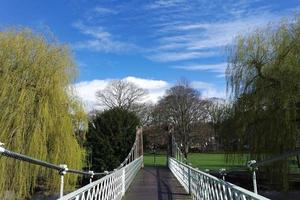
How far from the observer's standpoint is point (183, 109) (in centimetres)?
6081

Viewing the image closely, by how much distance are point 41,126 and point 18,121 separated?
1.06 meters

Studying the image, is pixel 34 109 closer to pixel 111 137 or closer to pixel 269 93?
pixel 269 93

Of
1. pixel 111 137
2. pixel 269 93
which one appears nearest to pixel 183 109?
pixel 111 137

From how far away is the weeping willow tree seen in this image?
1536 centimetres

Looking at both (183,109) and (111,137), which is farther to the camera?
(183,109)

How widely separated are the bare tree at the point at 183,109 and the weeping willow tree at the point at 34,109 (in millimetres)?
43082

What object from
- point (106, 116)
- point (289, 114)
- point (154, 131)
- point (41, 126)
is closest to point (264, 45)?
point (289, 114)

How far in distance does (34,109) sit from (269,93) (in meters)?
8.67

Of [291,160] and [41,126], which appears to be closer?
[41,126]

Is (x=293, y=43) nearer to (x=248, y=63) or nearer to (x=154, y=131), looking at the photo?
(x=248, y=63)

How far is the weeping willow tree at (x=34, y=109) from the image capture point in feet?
50.4

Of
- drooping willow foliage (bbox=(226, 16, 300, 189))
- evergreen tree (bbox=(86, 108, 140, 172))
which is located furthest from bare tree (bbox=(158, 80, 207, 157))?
drooping willow foliage (bbox=(226, 16, 300, 189))

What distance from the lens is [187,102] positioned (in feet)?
199

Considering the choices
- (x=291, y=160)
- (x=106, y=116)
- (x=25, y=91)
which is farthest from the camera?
(x=106, y=116)
